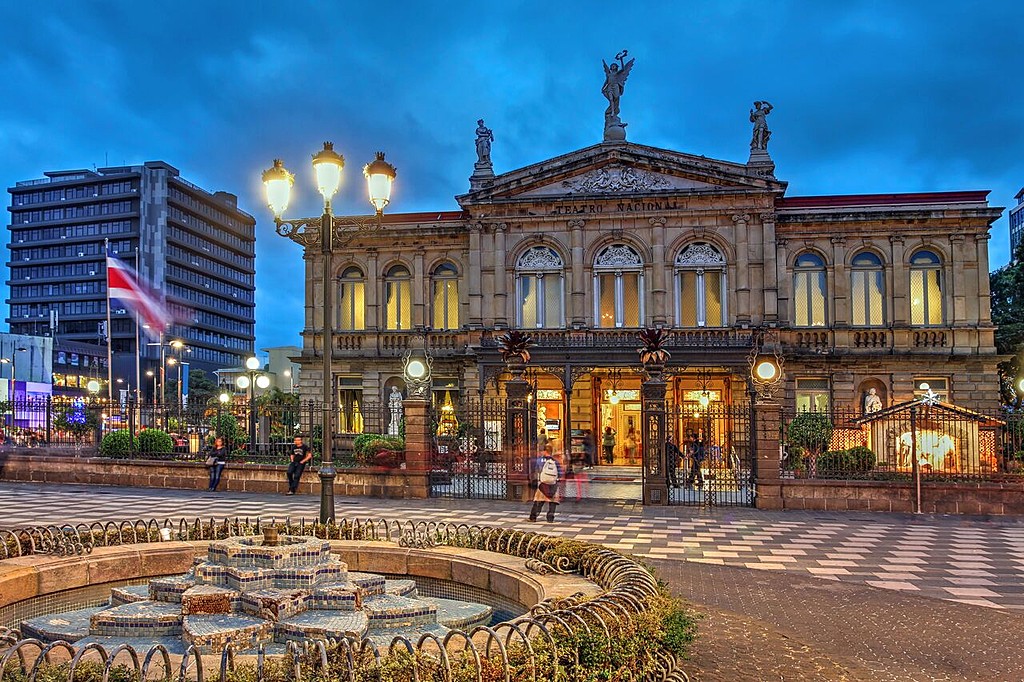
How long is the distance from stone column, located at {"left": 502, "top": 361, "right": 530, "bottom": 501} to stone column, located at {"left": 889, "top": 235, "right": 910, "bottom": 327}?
69.8 feet

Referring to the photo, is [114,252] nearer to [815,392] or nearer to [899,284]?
[815,392]

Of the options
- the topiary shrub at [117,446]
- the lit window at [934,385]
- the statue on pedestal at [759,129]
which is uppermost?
the statue on pedestal at [759,129]

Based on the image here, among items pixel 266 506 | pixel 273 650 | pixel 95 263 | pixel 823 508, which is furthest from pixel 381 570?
pixel 95 263

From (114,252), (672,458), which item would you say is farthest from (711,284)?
(114,252)

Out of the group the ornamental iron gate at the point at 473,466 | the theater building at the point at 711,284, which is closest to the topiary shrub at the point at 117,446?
the ornamental iron gate at the point at 473,466

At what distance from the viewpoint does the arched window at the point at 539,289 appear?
38.0 meters

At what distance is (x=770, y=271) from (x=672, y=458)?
14.5 metres

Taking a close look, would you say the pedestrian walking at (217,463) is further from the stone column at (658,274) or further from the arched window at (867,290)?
the arched window at (867,290)

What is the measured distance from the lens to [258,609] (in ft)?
27.6

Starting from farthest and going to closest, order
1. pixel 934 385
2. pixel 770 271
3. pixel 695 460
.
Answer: pixel 934 385, pixel 770 271, pixel 695 460

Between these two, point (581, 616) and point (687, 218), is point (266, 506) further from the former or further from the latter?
point (687, 218)

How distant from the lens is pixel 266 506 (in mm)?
20641

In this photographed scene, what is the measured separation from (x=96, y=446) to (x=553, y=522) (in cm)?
1813

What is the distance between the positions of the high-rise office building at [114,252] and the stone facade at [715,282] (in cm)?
7120
